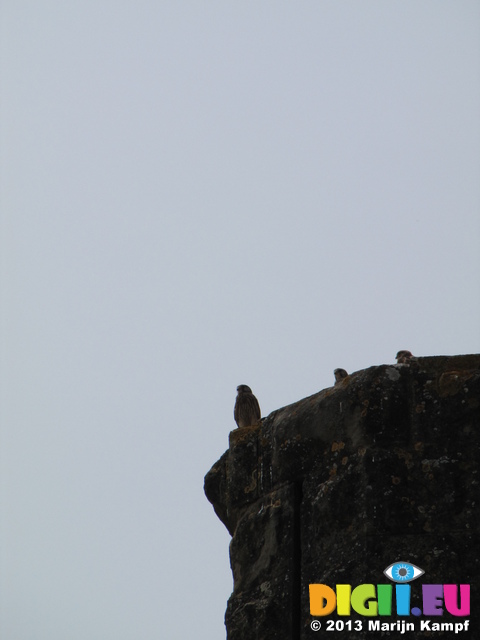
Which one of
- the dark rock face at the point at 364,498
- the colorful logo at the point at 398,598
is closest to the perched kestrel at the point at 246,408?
the dark rock face at the point at 364,498

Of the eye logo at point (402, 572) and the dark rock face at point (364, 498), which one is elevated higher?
the dark rock face at point (364, 498)

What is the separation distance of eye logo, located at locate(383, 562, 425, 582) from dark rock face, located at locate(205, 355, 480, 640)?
0.08 ft

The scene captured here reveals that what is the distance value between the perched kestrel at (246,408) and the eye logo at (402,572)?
5515mm

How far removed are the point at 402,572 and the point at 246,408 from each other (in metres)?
5.96

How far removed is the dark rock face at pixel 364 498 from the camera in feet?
14.3

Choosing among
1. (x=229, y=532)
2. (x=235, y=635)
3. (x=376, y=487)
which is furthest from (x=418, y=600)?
(x=229, y=532)

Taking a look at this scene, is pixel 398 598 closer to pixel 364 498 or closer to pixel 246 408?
pixel 364 498

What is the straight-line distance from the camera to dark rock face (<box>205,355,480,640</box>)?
4352mm

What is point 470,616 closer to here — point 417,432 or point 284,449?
point 417,432

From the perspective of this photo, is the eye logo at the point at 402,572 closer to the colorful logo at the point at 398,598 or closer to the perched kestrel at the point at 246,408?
the colorful logo at the point at 398,598

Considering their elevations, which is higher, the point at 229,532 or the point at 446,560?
the point at 229,532

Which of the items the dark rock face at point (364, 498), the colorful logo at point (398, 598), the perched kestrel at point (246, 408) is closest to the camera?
the colorful logo at point (398, 598)

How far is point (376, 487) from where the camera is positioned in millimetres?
4480

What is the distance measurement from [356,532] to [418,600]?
384mm
